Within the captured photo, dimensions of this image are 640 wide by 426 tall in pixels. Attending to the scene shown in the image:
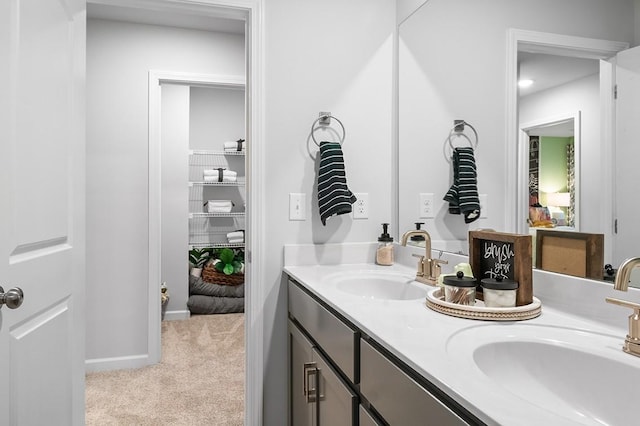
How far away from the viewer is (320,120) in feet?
6.80

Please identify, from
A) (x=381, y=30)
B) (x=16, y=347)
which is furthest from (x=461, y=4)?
(x=16, y=347)

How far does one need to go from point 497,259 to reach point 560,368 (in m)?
0.40

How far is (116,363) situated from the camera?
3.10 meters

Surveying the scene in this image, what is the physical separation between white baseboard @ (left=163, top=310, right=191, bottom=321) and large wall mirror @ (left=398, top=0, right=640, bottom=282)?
301 cm

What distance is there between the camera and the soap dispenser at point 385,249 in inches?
80.7

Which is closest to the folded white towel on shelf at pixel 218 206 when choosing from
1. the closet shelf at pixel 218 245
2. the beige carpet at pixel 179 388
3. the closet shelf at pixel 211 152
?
the closet shelf at pixel 218 245

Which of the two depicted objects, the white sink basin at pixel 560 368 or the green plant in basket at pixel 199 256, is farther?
the green plant in basket at pixel 199 256

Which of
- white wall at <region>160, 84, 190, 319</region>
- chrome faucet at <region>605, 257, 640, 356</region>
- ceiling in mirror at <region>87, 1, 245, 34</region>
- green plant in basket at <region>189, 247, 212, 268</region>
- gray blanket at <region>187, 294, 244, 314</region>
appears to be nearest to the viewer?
chrome faucet at <region>605, 257, 640, 356</region>

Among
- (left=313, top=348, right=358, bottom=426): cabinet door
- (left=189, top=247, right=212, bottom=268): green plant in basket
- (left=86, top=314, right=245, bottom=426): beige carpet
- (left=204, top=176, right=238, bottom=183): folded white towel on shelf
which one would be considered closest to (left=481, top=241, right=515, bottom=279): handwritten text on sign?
(left=313, top=348, right=358, bottom=426): cabinet door

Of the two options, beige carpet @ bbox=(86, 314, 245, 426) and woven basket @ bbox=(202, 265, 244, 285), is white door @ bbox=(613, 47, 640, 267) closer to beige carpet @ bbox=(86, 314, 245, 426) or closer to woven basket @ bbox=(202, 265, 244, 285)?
A: beige carpet @ bbox=(86, 314, 245, 426)

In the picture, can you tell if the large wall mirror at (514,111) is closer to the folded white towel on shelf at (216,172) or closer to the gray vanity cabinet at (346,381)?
the gray vanity cabinet at (346,381)

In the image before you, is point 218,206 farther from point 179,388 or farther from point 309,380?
point 309,380

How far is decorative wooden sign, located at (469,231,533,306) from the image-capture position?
1.18 meters

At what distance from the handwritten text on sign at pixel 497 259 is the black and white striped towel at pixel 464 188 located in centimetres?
31
